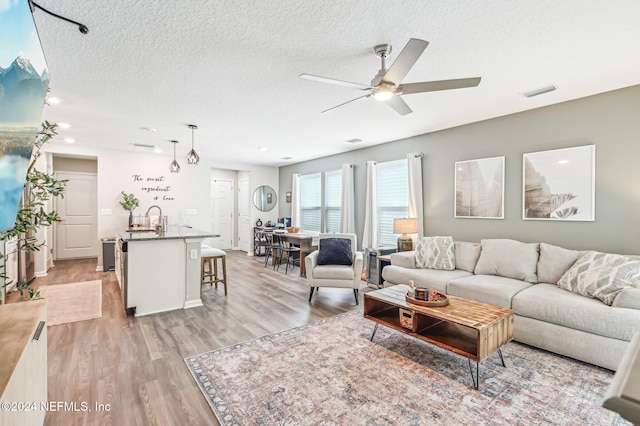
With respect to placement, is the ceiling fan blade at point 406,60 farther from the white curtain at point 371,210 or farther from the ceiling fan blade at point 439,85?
the white curtain at point 371,210

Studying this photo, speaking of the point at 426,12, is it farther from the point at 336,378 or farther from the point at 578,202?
the point at 578,202

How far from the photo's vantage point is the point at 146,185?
6680mm

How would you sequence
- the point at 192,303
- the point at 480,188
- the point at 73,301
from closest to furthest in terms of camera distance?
the point at 192,303 < the point at 73,301 < the point at 480,188

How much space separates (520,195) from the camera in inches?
153

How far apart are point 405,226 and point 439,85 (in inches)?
109

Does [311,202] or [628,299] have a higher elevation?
[311,202]

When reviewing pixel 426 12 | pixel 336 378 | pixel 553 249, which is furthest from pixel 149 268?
pixel 553 249

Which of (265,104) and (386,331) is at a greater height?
(265,104)

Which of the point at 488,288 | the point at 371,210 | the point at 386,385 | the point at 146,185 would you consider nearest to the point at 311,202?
the point at 371,210

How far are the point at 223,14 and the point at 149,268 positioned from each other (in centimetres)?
306

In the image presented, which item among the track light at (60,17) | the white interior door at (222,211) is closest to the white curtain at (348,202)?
the white interior door at (222,211)

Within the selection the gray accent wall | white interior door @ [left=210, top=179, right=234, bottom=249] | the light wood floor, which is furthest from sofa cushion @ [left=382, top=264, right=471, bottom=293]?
white interior door @ [left=210, top=179, right=234, bottom=249]

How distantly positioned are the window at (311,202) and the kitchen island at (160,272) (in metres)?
3.61

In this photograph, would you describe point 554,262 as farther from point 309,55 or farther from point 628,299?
point 309,55
